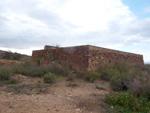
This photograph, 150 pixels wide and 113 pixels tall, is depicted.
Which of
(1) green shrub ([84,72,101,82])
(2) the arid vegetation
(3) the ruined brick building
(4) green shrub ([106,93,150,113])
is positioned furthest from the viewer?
(3) the ruined brick building

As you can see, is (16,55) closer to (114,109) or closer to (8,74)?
(8,74)

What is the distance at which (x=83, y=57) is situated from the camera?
1088 centimetres

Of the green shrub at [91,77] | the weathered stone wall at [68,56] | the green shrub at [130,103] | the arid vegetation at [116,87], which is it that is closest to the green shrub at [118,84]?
the arid vegetation at [116,87]

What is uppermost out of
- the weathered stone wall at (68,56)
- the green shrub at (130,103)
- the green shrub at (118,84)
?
the weathered stone wall at (68,56)

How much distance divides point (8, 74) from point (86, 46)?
17.7 feet

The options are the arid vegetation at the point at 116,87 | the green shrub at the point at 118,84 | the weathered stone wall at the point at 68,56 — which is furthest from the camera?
the weathered stone wall at the point at 68,56

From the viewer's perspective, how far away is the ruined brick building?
35.3 feet

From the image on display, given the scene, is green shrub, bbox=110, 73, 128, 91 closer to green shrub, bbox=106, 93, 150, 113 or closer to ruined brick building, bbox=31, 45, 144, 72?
green shrub, bbox=106, 93, 150, 113

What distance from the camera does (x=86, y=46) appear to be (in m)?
10.9

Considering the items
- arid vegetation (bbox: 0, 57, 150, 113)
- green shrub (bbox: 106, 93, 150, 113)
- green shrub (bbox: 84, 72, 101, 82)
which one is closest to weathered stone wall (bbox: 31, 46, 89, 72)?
arid vegetation (bbox: 0, 57, 150, 113)

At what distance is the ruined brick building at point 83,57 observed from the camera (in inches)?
424

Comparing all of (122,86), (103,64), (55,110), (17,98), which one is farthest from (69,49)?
(55,110)

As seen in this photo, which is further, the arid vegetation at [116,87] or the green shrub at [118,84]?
the green shrub at [118,84]

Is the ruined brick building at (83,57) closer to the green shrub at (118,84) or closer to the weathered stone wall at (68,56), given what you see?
the weathered stone wall at (68,56)
